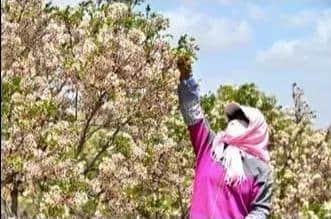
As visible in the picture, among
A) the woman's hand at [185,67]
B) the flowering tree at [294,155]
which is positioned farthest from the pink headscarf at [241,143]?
the flowering tree at [294,155]

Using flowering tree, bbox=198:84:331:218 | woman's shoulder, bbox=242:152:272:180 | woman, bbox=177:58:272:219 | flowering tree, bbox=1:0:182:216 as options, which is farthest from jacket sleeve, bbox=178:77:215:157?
flowering tree, bbox=198:84:331:218

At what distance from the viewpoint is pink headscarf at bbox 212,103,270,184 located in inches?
136

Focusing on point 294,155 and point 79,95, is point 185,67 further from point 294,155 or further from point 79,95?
point 294,155

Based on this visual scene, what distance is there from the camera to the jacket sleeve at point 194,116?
3596 mm

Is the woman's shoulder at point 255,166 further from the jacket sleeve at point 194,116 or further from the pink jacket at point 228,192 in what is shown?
the jacket sleeve at point 194,116

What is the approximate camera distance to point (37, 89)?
39.3 ft

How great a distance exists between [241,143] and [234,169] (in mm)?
125

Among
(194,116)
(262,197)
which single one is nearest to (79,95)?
(194,116)

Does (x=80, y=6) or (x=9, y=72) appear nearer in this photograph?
(x=9, y=72)

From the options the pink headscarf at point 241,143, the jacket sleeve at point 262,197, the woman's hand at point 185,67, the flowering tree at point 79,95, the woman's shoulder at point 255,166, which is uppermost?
the flowering tree at point 79,95

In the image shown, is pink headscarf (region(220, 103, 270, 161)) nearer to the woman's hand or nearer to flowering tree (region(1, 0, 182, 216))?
the woman's hand

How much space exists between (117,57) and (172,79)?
959 mm

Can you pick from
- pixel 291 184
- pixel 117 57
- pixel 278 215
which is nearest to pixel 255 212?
pixel 117 57

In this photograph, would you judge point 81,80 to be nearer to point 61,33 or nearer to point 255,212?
point 61,33
